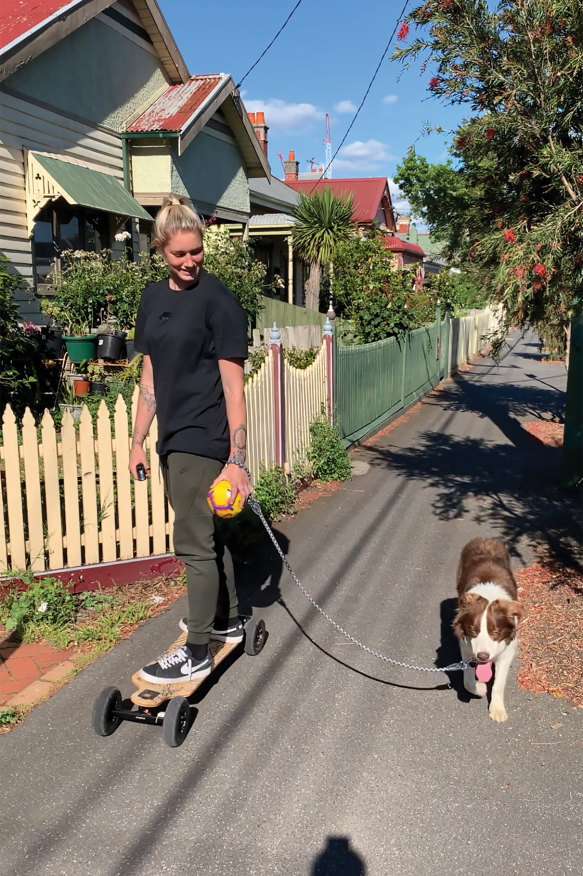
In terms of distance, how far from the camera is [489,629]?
3258mm

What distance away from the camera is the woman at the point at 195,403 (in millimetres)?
3189

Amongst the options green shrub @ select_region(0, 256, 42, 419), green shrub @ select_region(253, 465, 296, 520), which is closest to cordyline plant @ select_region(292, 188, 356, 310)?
green shrub @ select_region(0, 256, 42, 419)

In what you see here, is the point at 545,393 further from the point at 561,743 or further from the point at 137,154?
the point at 561,743

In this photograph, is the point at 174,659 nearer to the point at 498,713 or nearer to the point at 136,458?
the point at 136,458

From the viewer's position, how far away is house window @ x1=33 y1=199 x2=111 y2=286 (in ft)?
34.1

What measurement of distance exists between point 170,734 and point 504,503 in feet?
18.0

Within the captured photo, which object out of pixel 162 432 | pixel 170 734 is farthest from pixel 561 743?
pixel 162 432

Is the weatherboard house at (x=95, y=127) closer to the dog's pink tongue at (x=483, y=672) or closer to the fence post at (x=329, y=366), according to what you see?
the fence post at (x=329, y=366)

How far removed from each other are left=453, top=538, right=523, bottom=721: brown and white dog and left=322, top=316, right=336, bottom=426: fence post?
5155 mm

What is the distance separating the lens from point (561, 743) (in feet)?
10.7

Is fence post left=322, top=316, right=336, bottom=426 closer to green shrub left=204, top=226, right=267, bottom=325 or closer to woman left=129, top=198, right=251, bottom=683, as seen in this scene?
green shrub left=204, top=226, right=267, bottom=325

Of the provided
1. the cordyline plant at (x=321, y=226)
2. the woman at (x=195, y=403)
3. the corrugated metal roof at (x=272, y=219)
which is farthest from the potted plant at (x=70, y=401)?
the corrugated metal roof at (x=272, y=219)

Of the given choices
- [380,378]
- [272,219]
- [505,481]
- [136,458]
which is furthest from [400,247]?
[136,458]

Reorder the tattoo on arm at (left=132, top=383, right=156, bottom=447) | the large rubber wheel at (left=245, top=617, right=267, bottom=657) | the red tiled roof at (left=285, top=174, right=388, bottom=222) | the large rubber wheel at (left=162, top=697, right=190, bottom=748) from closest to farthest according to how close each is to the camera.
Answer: the large rubber wheel at (left=162, top=697, right=190, bottom=748), the tattoo on arm at (left=132, top=383, right=156, bottom=447), the large rubber wheel at (left=245, top=617, right=267, bottom=657), the red tiled roof at (left=285, top=174, right=388, bottom=222)
